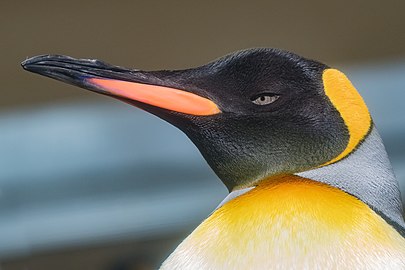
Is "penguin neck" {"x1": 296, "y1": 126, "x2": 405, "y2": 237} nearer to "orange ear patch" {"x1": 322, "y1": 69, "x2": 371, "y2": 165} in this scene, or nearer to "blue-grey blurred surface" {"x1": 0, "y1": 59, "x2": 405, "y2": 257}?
"orange ear patch" {"x1": 322, "y1": 69, "x2": 371, "y2": 165}

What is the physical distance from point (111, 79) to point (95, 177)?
6.45 feet

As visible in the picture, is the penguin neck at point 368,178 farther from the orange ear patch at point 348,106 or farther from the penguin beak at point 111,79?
the penguin beak at point 111,79

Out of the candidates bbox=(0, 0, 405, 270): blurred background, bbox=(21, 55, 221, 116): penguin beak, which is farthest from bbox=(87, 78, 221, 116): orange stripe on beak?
bbox=(0, 0, 405, 270): blurred background

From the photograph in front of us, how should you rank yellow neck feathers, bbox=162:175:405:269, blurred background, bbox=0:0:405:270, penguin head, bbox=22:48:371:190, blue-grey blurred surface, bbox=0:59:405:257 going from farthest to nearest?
blue-grey blurred surface, bbox=0:59:405:257, blurred background, bbox=0:0:405:270, penguin head, bbox=22:48:371:190, yellow neck feathers, bbox=162:175:405:269

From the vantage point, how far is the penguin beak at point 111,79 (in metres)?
0.96

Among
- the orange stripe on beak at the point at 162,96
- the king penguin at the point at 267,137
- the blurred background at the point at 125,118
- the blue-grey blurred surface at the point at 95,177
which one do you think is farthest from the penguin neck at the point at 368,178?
the blue-grey blurred surface at the point at 95,177

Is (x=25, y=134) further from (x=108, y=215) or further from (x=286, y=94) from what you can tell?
(x=286, y=94)

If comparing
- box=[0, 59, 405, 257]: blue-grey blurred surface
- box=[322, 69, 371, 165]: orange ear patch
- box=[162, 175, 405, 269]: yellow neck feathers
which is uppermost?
box=[0, 59, 405, 257]: blue-grey blurred surface

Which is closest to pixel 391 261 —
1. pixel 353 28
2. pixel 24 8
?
pixel 353 28

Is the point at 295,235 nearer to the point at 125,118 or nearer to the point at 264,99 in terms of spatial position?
the point at 264,99

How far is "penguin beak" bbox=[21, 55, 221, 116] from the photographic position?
3.15 ft

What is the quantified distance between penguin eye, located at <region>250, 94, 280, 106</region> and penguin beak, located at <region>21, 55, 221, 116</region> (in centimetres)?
8

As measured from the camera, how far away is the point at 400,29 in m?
2.64

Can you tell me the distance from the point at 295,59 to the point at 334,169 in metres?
0.13
